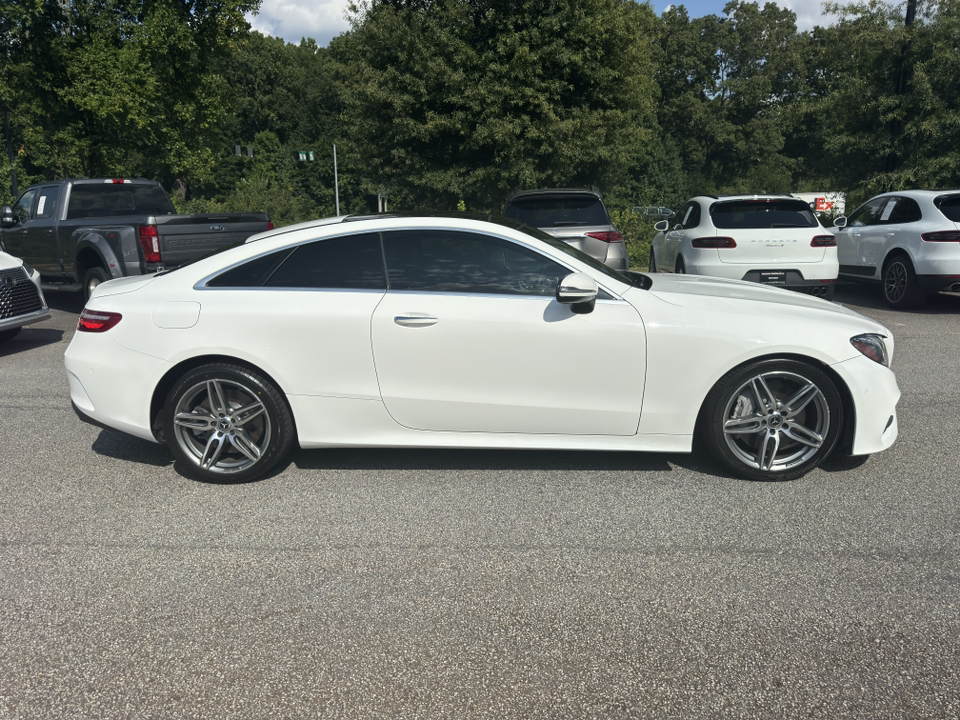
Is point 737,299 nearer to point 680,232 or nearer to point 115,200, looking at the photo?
point 680,232

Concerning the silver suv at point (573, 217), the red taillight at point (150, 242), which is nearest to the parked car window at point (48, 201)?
the red taillight at point (150, 242)

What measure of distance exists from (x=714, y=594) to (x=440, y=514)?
148 cm

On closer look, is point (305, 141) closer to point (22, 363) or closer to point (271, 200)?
point (271, 200)

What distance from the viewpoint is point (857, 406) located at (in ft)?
15.1

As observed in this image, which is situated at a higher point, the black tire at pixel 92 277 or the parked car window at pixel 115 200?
the parked car window at pixel 115 200

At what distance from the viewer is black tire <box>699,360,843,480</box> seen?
181 inches

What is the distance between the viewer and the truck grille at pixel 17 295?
8906 millimetres

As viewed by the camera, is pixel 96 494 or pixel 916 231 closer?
pixel 96 494

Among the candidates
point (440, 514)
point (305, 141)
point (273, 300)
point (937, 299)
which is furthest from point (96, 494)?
point (305, 141)

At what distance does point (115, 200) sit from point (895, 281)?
11103mm

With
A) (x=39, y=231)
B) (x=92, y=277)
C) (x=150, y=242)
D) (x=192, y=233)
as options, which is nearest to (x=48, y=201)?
(x=39, y=231)

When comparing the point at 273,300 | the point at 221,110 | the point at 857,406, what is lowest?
the point at 857,406

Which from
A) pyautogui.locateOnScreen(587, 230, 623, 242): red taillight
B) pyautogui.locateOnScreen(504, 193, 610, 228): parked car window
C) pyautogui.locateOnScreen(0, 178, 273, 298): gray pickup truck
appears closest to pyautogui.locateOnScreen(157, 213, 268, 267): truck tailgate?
pyautogui.locateOnScreen(0, 178, 273, 298): gray pickup truck

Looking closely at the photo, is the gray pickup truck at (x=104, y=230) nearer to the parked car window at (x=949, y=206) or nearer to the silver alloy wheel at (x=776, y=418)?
the silver alloy wheel at (x=776, y=418)
